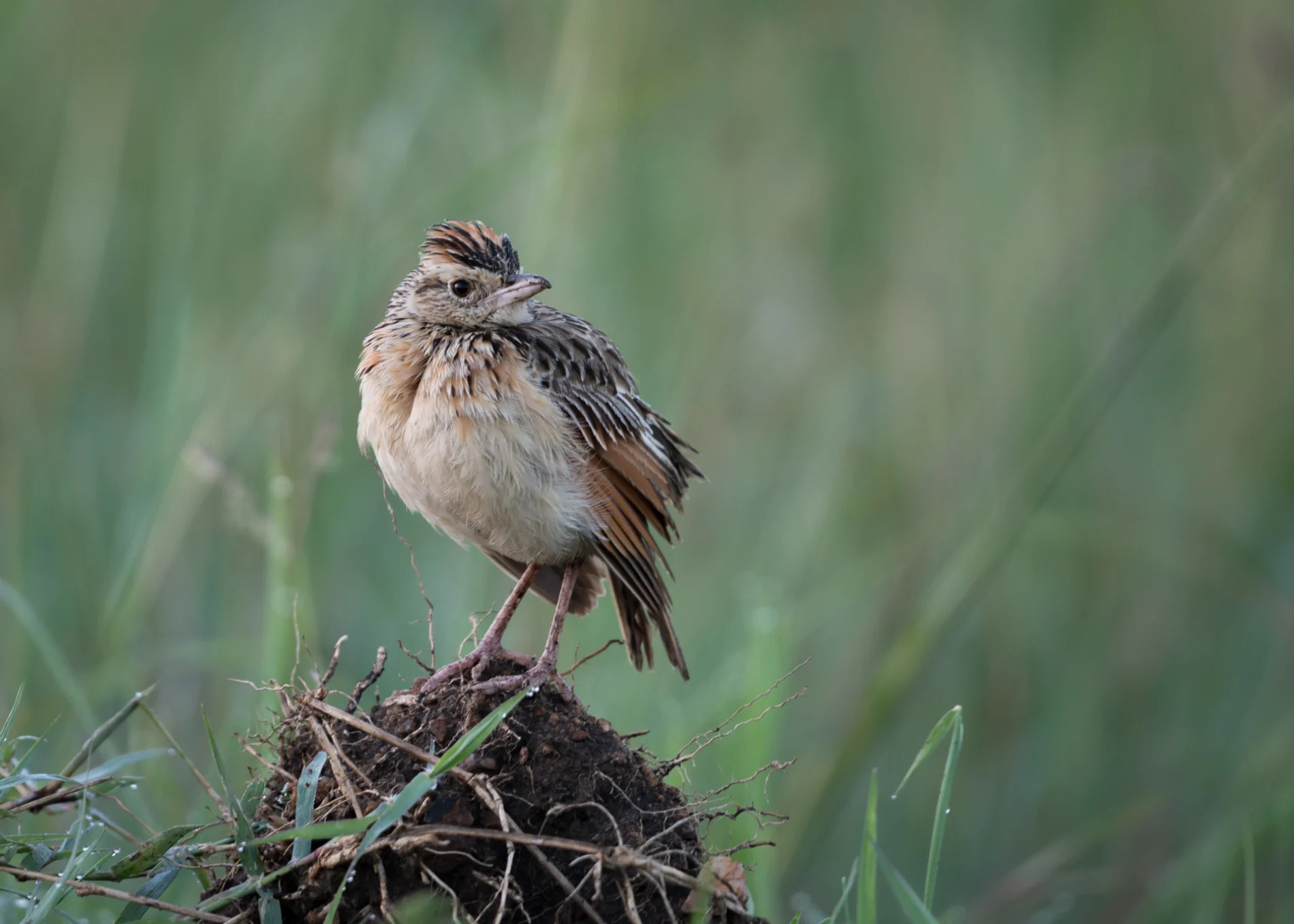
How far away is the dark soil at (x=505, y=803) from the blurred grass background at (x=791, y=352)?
81.6 inches

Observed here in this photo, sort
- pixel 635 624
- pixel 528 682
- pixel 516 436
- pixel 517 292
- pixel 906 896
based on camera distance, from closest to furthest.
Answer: pixel 906 896
pixel 528 682
pixel 516 436
pixel 517 292
pixel 635 624

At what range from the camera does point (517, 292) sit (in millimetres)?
4309

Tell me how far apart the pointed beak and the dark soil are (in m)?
1.41

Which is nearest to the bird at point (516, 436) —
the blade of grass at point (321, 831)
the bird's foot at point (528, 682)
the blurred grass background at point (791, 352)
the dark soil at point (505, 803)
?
the bird's foot at point (528, 682)

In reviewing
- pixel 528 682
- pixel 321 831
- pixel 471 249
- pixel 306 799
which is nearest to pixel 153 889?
pixel 306 799

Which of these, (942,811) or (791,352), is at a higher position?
(791,352)

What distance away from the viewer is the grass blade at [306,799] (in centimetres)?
282

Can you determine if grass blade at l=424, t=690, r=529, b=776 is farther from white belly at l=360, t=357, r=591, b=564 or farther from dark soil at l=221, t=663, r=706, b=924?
white belly at l=360, t=357, r=591, b=564

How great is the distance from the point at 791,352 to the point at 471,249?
399 cm

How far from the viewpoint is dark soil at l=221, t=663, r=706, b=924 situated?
2822 mm

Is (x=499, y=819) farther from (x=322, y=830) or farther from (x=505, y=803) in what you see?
(x=322, y=830)

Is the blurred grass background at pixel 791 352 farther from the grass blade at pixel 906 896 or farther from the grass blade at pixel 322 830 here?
the grass blade at pixel 322 830

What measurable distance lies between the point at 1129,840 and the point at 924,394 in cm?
276

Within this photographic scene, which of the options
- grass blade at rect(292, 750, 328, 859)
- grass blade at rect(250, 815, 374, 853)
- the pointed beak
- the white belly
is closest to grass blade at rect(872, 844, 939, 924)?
grass blade at rect(250, 815, 374, 853)
